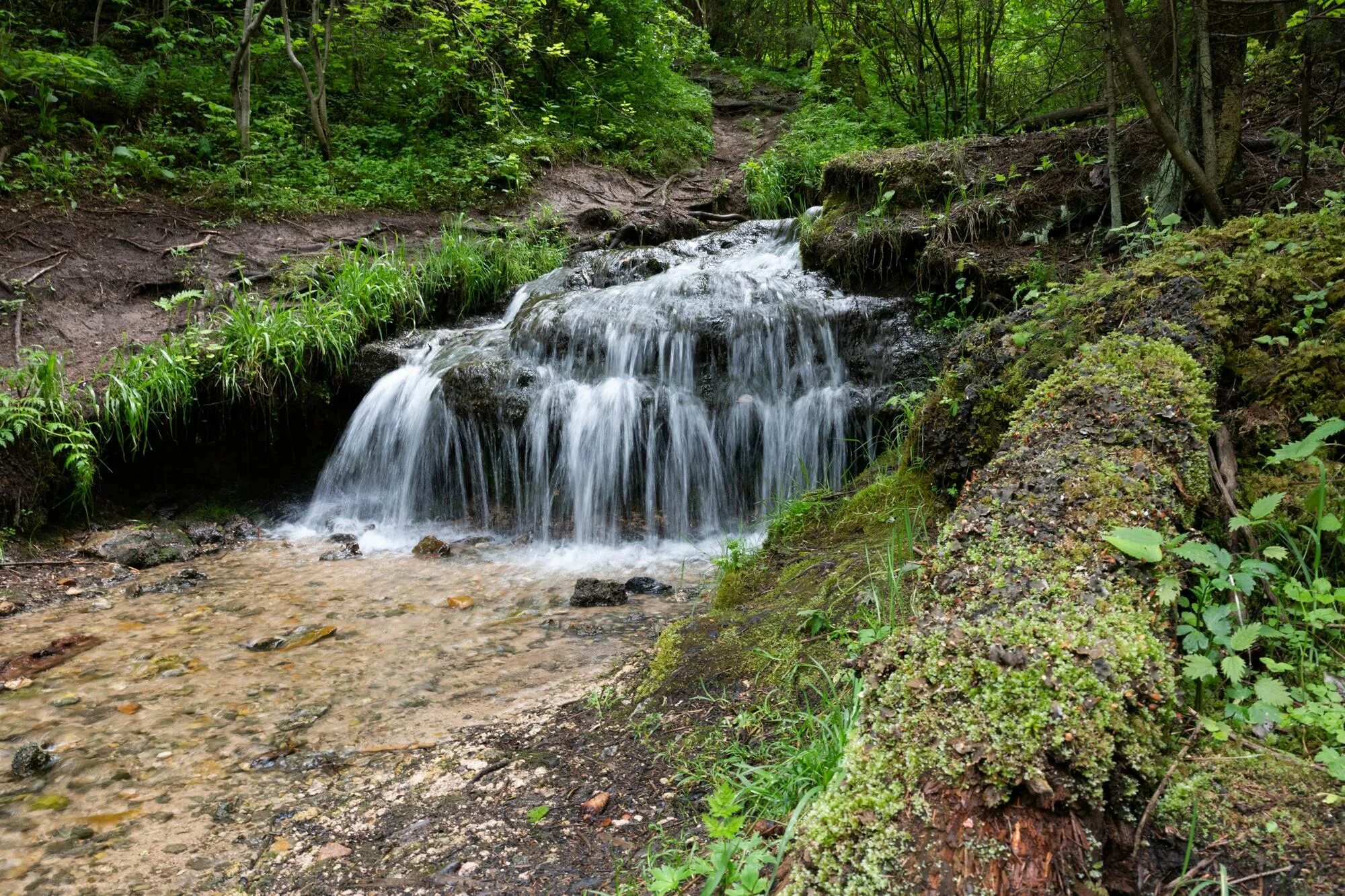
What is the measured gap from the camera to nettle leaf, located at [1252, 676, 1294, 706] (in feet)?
4.97

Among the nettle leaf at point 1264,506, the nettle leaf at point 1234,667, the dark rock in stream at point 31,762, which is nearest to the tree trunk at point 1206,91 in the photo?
the nettle leaf at point 1264,506

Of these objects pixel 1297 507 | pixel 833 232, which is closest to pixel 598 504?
pixel 833 232

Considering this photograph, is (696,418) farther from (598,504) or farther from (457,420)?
(457,420)

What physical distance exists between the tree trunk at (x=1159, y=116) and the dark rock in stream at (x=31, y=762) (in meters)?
5.93

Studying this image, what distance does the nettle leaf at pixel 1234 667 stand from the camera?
5.07ft

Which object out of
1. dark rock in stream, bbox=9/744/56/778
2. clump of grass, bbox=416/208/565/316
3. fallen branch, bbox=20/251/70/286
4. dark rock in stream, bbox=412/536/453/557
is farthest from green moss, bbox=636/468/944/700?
fallen branch, bbox=20/251/70/286

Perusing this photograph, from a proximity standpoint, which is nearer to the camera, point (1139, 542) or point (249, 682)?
point (1139, 542)

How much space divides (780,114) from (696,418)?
1128cm

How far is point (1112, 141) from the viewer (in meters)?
5.00

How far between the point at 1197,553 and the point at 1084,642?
49 centimetres

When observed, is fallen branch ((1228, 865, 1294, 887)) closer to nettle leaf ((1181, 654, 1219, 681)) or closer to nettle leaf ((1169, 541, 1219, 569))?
nettle leaf ((1181, 654, 1219, 681))

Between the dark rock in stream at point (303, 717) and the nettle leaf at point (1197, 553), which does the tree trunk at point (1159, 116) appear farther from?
the dark rock in stream at point (303, 717)

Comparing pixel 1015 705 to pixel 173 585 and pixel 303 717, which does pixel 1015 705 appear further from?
pixel 173 585

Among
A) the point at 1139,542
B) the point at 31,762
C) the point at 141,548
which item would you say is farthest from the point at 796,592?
the point at 141,548
